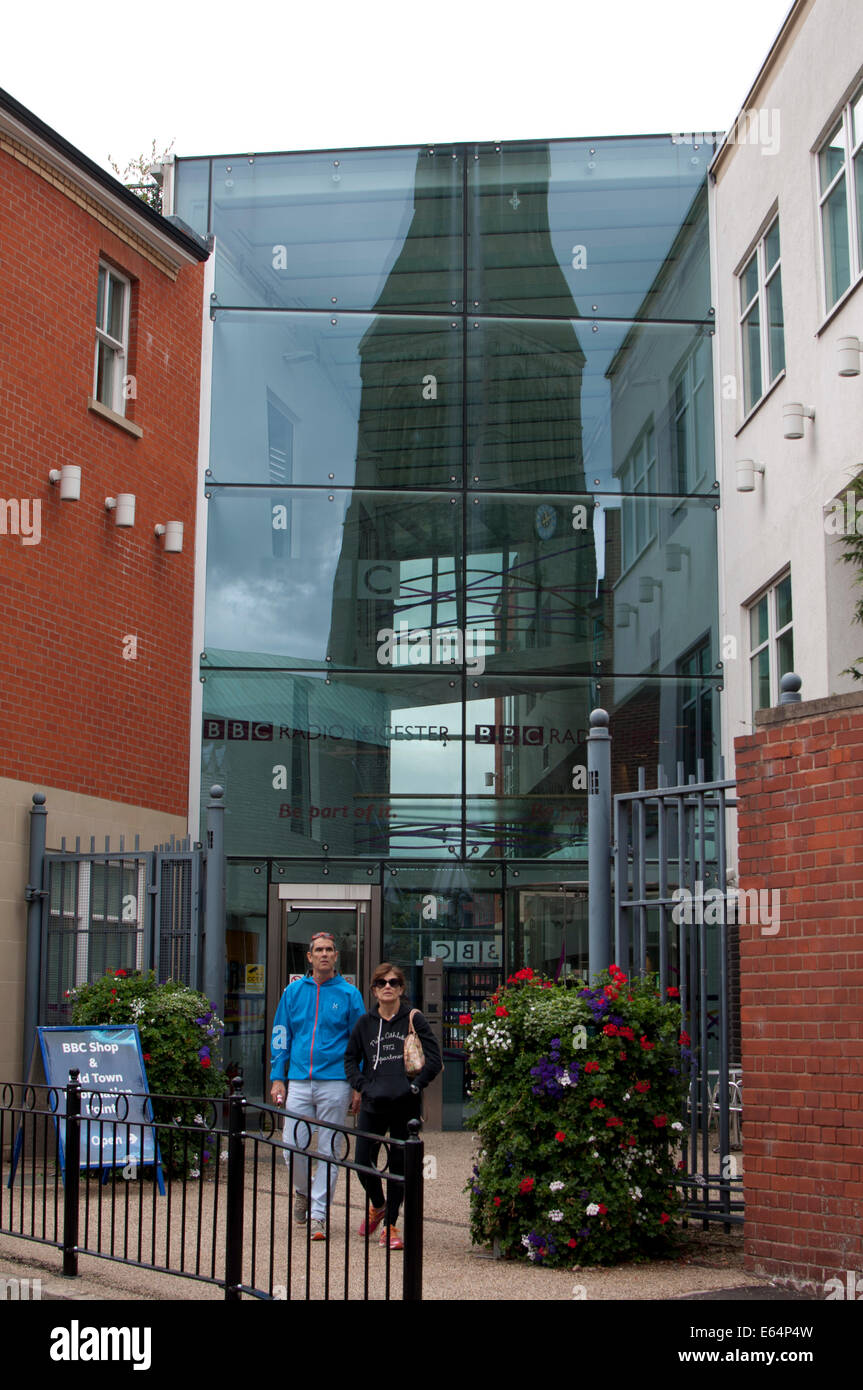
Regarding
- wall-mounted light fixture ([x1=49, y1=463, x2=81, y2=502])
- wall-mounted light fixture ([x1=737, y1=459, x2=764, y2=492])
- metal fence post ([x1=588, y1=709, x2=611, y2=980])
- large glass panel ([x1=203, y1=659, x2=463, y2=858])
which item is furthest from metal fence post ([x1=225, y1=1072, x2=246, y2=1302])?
wall-mounted light fixture ([x1=737, y1=459, x2=764, y2=492])

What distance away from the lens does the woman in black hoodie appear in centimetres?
893

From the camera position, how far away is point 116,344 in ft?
50.8

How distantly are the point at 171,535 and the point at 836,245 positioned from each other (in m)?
7.22

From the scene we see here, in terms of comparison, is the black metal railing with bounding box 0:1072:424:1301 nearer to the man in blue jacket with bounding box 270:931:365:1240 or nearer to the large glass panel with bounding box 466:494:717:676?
the man in blue jacket with bounding box 270:931:365:1240

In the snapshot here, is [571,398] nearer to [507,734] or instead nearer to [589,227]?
[589,227]

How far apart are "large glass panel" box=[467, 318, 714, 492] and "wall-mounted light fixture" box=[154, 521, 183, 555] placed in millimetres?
3423

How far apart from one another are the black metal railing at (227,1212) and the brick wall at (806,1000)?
1.97m

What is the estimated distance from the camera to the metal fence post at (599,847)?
958 centimetres

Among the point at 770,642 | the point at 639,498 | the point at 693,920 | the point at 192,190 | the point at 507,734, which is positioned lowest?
the point at 693,920

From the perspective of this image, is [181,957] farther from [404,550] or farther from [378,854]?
[404,550]

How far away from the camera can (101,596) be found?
14.7 meters

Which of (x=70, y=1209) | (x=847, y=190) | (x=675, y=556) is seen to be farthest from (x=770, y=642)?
(x=70, y=1209)
